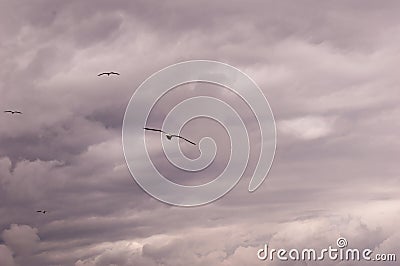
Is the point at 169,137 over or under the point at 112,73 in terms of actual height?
under

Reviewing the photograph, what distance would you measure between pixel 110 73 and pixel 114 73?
14.6ft

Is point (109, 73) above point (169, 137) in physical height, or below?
Answer: above

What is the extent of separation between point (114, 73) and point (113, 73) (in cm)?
134

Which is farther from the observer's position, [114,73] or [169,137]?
[169,137]

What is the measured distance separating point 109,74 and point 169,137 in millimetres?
60219

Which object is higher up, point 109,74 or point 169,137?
point 109,74

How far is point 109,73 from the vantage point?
163875mm

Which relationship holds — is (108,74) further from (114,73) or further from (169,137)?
(169,137)

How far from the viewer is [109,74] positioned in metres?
165

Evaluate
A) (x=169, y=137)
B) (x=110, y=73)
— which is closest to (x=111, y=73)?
(x=110, y=73)

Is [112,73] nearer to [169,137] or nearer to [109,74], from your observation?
[109,74]

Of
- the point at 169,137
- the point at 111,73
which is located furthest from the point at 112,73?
the point at 169,137

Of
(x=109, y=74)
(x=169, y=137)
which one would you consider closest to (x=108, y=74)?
(x=109, y=74)

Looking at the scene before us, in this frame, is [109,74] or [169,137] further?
[169,137]
